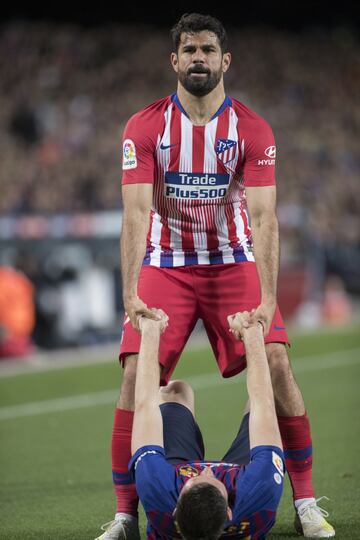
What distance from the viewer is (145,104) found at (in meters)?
27.1

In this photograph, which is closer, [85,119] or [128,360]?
[128,360]

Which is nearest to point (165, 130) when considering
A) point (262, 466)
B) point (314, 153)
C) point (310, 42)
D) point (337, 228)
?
point (262, 466)

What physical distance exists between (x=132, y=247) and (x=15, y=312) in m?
8.94

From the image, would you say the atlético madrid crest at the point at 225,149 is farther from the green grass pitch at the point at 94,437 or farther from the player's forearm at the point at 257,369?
the green grass pitch at the point at 94,437

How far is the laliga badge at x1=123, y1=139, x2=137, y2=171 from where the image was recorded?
5.06 metres

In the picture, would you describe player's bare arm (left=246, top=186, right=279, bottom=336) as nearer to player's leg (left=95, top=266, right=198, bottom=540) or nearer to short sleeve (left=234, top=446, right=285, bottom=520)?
player's leg (left=95, top=266, right=198, bottom=540)

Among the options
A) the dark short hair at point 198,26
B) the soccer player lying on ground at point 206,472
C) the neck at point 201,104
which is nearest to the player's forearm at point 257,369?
the soccer player lying on ground at point 206,472

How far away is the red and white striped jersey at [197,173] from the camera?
5.10m

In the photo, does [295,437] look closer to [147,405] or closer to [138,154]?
[147,405]

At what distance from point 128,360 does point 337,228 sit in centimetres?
1932

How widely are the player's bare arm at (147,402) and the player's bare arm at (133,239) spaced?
41cm

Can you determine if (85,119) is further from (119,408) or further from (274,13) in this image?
(119,408)

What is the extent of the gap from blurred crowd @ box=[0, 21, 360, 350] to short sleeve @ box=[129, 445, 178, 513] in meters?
15.2

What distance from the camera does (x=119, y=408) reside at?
5062 millimetres
